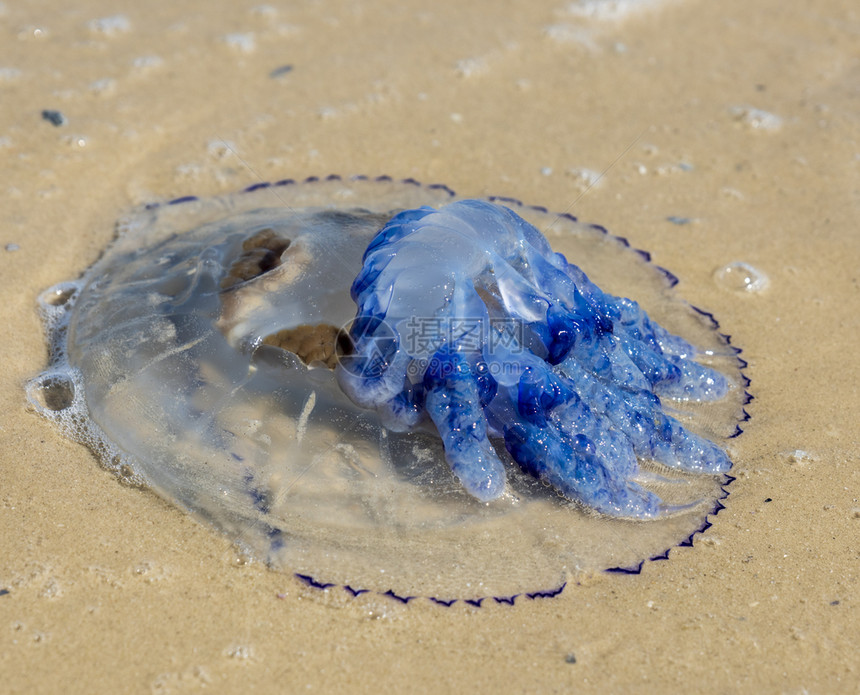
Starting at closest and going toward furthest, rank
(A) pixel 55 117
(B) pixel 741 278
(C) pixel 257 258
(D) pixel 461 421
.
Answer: (D) pixel 461 421 → (C) pixel 257 258 → (B) pixel 741 278 → (A) pixel 55 117

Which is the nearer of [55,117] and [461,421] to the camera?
[461,421]

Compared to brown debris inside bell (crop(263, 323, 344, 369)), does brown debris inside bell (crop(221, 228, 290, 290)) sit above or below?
above

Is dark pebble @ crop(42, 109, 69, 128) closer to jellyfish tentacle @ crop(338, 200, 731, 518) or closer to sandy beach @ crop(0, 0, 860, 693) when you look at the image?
sandy beach @ crop(0, 0, 860, 693)

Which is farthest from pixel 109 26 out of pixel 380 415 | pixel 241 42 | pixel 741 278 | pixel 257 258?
pixel 741 278

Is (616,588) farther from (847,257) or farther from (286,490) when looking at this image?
(847,257)

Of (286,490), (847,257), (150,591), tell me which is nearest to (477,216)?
(286,490)

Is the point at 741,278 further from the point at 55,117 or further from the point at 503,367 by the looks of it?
the point at 55,117

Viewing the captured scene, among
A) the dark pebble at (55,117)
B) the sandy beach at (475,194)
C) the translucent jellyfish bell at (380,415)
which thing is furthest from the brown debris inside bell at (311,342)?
the dark pebble at (55,117)

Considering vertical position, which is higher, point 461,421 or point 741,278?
point 461,421

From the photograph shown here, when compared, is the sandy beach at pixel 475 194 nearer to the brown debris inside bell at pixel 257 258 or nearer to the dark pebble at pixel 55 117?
the dark pebble at pixel 55 117

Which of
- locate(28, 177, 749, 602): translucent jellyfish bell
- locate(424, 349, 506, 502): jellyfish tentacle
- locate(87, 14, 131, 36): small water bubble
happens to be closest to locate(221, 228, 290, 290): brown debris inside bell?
locate(28, 177, 749, 602): translucent jellyfish bell
